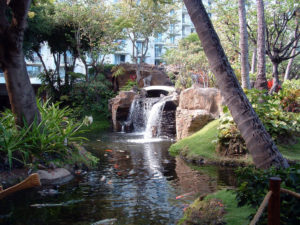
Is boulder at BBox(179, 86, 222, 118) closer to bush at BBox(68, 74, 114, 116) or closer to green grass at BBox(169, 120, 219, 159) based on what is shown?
green grass at BBox(169, 120, 219, 159)

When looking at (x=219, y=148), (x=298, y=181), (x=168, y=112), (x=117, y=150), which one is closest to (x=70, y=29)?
(x=168, y=112)

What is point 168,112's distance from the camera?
17.4 metres

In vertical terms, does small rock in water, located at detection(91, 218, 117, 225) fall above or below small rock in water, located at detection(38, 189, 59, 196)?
below

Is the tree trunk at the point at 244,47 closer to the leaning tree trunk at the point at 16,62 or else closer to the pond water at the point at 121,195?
the pond water at the point at 121,195

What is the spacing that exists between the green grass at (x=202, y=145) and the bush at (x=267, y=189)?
18.9 feet

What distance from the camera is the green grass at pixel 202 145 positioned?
384 inches

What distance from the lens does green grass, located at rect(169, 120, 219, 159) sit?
9.74m

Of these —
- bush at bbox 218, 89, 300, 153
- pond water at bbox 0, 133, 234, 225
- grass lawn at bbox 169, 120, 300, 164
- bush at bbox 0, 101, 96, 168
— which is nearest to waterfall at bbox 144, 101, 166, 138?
grass lawn at bbox 169, 120, 300, 164

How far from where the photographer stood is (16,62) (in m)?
7.10

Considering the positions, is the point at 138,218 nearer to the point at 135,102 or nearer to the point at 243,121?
the point at 243,121

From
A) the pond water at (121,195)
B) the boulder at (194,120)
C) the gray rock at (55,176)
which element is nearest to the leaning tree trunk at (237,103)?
the pond water at (121,195)

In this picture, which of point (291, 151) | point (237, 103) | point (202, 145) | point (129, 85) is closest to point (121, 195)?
point (237, 103)

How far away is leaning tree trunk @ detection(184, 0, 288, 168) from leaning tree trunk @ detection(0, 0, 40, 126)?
4159mm

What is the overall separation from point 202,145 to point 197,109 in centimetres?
300
